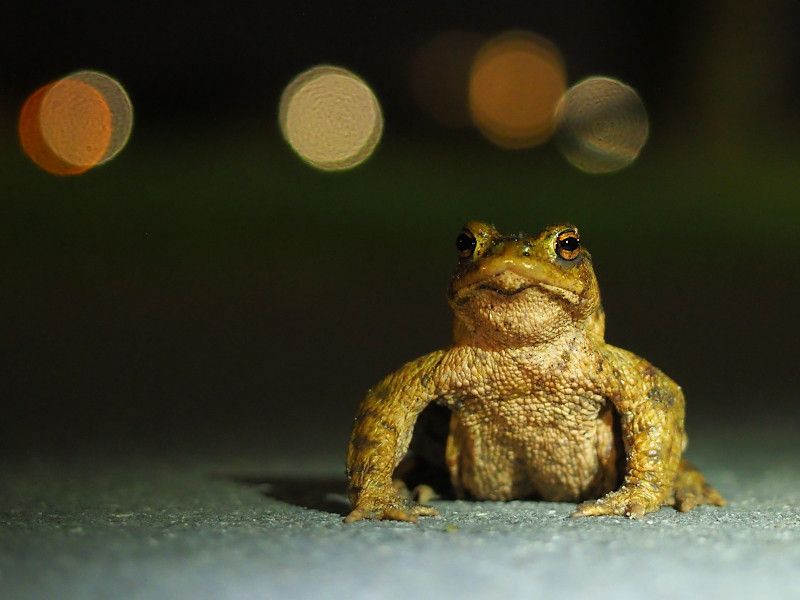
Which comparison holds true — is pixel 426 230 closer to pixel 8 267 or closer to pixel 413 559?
pixel 8 267

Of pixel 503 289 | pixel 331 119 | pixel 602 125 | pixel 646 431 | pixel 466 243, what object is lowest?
pixel 646 431

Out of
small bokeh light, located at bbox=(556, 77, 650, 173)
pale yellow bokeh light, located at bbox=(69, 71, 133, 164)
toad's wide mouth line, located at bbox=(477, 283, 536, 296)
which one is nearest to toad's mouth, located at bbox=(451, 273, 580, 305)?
toad's wide mouth line, located at bbox=(477, 283, 536, 296)

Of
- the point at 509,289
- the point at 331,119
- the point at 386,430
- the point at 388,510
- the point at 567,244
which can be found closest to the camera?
the point at 388,510

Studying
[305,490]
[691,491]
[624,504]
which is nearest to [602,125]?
[305,490]

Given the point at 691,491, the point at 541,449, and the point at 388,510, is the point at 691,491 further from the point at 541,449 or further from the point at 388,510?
the point at 388,510

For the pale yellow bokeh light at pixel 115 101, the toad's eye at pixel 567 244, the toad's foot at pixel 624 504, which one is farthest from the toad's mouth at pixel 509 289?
the pale yellow bokeh light at pixel 115 101

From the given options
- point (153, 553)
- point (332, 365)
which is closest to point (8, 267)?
point (332, 365)
